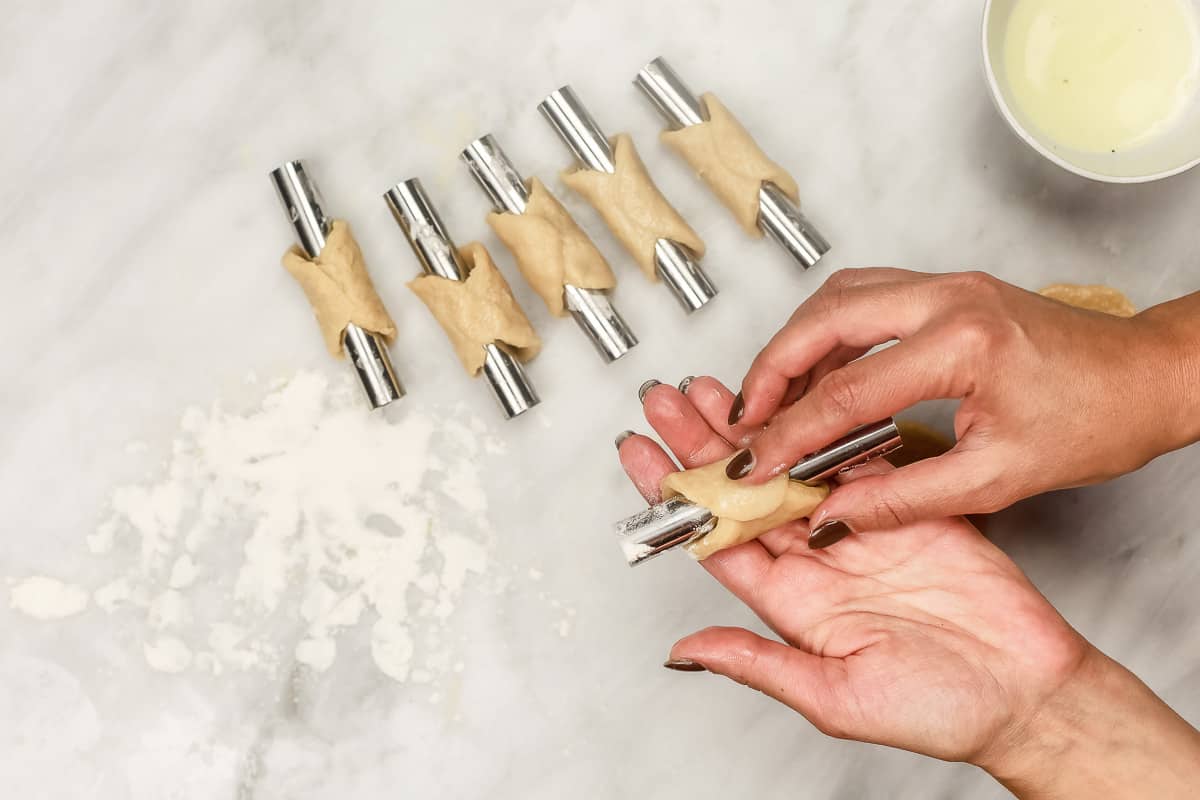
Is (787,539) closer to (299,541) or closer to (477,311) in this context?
(477,311)

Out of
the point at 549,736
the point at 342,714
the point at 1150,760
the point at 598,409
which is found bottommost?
the point at 1150,760

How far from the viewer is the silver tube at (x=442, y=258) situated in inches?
46.6

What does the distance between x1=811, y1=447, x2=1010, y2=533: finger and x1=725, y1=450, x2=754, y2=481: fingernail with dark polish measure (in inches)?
4.1

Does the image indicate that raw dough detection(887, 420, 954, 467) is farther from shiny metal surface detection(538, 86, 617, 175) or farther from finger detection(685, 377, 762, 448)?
shiny metal surface detection(538, 86, 617, 175)

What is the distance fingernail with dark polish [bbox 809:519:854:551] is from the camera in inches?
37.0

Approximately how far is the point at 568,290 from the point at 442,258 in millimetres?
175

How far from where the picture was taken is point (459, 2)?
1.30 meters

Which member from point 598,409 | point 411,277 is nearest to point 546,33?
point 411,277

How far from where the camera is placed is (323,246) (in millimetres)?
1214

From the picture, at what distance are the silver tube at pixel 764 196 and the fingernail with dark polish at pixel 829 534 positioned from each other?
16.0 inches

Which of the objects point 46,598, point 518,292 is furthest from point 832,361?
point 46,598

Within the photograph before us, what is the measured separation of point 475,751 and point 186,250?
81cm

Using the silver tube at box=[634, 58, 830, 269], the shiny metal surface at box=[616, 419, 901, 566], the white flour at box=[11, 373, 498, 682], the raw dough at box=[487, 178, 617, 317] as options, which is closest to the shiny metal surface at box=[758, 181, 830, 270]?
the silver tube at box=[634, 58, 830, 269]

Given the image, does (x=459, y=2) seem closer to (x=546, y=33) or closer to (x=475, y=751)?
(x=546, y=33)
